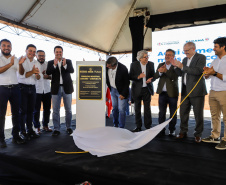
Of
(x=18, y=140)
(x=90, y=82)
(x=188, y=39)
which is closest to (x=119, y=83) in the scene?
(x=90, y=82)

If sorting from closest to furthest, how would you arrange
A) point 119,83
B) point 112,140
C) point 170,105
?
point 112,140 → point 170,105 → point 119,83

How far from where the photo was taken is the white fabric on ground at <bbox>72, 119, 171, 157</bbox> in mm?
2064

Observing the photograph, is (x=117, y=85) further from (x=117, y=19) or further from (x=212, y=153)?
(x=117, y=19)

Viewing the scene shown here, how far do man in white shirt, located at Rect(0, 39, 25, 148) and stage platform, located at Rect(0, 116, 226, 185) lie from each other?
296mm

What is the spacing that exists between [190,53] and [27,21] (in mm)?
4169

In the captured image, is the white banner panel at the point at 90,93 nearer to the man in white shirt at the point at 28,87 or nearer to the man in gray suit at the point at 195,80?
the man in white shirt at the point at 28,87

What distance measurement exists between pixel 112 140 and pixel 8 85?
1549mm

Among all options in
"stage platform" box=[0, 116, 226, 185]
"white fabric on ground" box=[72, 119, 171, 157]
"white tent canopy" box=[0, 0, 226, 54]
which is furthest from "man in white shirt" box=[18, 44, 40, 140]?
"white tent canopy" box=[0, 0, 226, 54]

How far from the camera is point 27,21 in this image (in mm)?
4668

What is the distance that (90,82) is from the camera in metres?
2.78

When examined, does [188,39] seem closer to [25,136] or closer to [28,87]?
[28,87]

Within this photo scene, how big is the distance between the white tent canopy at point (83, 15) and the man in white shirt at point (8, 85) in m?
2.26

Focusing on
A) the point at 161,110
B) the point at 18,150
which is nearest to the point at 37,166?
the point at 18,150

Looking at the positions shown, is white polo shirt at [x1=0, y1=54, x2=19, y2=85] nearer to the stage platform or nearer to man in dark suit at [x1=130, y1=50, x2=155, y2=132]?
the stage platform
